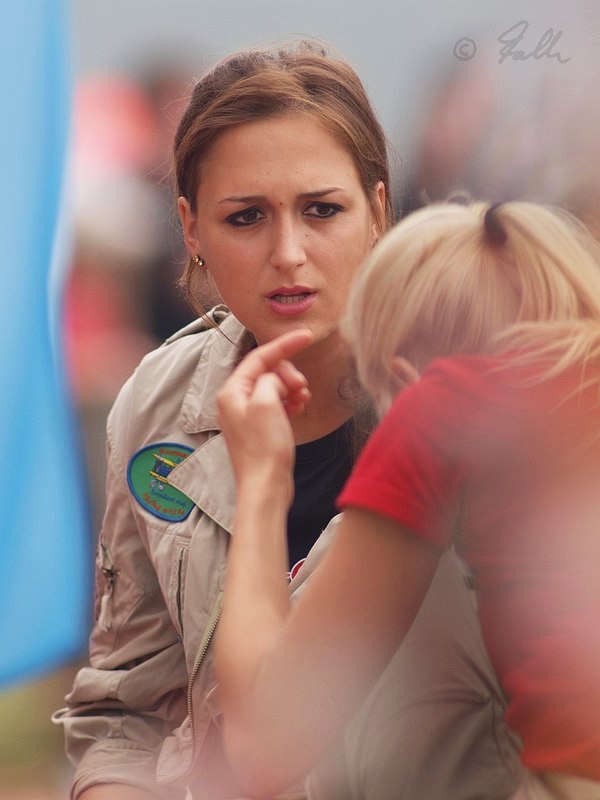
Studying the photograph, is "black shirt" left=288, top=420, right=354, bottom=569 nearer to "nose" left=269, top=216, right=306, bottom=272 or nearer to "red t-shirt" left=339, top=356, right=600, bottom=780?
"nose" left=269, top=216, right=306, bottom=272

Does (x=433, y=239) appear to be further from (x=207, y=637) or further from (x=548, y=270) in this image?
(x=207, y=637)

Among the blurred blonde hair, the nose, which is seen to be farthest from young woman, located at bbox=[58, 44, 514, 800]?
the blurred blonde hair

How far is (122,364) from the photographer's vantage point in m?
1.46

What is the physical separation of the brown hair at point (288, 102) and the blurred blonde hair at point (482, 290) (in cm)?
15

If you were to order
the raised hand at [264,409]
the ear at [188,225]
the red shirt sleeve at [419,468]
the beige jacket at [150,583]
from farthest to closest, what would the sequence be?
the beige jacket at [150,583] < the ear at [188,225] < the raised hand at [264,409] < the red shirt sleeve at [419,468]

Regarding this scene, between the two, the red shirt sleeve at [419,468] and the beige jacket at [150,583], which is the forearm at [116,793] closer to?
the beige jacket at [150,583]

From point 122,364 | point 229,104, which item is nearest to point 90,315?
point 122,364

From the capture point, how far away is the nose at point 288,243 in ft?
3.65

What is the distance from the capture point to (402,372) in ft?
3.21

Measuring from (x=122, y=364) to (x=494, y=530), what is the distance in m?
0.68

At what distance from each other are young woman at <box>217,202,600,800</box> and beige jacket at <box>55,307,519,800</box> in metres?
0.06

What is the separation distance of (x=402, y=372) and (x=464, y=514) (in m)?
0.14

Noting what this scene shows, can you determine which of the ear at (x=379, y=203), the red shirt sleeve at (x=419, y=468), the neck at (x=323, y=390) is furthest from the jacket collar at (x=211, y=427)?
the red shirt sleeve at (x=419, y=468)

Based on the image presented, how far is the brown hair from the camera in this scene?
1.17m
